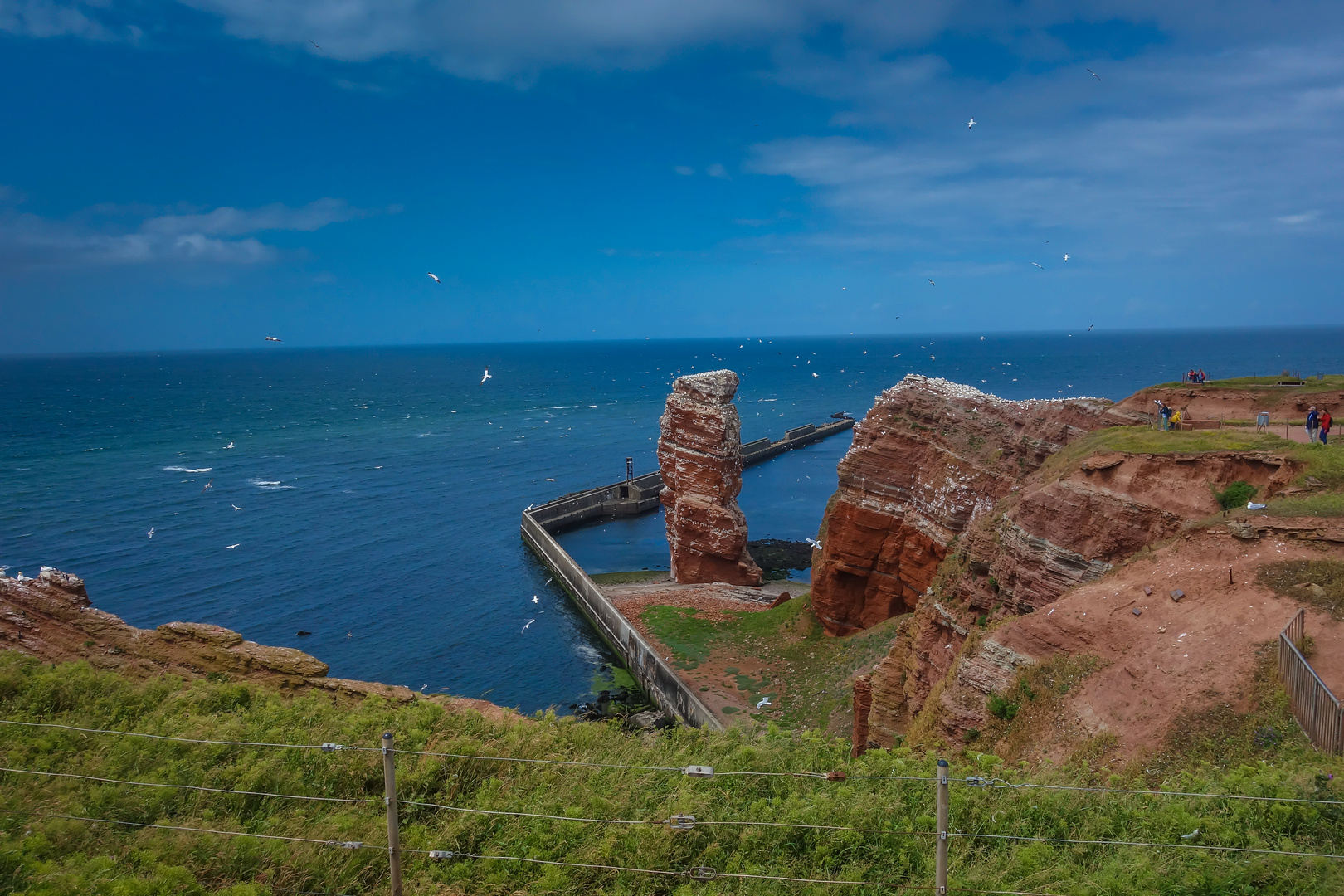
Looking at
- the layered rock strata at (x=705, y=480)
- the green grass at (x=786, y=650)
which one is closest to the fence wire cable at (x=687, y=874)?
the green grass at (x=786, y=650)

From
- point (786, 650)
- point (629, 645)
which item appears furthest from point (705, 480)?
point (786, 650)

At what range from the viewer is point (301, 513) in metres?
64.4

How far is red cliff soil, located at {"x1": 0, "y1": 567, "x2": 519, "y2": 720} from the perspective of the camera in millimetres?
14891

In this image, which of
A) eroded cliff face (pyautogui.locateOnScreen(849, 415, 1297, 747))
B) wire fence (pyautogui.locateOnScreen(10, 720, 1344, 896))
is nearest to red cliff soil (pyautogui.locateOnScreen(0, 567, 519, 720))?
wire fence (pyautogui.locateOnScreen(10, 720, 1344, 896))

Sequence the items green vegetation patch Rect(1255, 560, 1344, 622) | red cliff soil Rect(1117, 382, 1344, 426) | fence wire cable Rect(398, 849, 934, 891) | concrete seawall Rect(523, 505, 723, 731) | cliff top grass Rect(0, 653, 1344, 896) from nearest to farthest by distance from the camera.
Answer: fence wire cable Rect(398, 849, 934, 891) → cliff top grass Rect(0, 653, 1344, 896) → green vegetation patch Rect(1255, 560, 1344, 622) → concrete seawall Rect(523, 505, 723, 731) → red cliff soil Rect(1117, 382, 1344, 426)

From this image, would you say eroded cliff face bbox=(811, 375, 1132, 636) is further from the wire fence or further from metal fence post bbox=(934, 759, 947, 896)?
metal fence post bbox=(934, 759, 947, 896)

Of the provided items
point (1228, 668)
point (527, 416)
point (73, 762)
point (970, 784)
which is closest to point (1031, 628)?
point (1228, 668)

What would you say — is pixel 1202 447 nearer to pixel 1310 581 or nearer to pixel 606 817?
pixel 1310 581

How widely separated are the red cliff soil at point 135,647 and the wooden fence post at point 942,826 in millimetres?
9680

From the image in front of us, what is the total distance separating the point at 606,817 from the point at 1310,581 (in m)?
11.8

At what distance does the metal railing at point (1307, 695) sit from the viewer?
371 inches

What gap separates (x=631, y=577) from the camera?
52531 millimetres

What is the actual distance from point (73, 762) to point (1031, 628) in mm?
15008

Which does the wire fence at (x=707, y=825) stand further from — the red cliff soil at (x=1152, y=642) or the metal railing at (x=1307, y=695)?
the red cliff soil at (x=1152, y=642)
